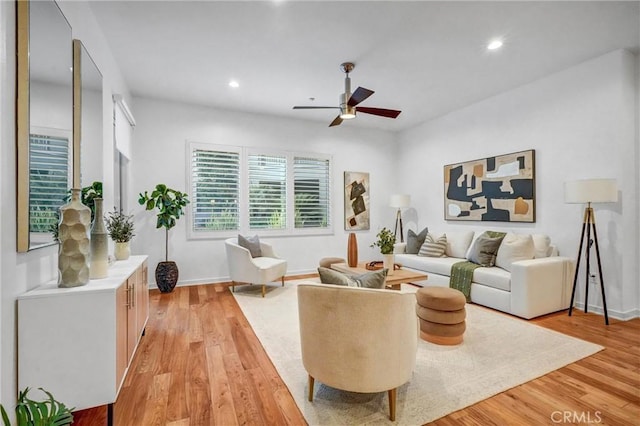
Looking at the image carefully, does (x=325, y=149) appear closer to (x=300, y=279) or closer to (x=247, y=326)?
(x=300, y=279)

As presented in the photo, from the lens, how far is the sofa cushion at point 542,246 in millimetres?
3996

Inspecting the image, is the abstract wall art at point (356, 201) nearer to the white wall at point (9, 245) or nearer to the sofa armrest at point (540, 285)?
the sofa armrest at point (540, 285)

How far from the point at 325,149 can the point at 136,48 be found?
3.60m

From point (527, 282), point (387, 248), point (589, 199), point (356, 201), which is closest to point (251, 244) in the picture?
point (387, 248)

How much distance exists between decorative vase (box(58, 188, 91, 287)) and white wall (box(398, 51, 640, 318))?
510cm

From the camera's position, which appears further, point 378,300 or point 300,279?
point 300,279

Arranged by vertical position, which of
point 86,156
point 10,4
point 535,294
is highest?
point 10,4

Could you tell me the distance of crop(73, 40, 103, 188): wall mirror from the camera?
225 cm

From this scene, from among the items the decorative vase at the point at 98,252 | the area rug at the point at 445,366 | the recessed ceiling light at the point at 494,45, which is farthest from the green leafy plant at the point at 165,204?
the recessed ceiling light at the point at 494,45

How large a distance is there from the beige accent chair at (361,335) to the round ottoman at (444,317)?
1.04 metres

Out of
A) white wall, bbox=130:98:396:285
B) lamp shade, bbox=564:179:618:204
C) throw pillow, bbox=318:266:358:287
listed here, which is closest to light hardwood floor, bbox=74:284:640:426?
throw pillow, bbox=318:266:358:287

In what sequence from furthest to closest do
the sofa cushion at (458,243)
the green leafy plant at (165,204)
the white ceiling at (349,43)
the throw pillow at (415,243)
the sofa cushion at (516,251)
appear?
the throw pillow at (415,243) → the sofa cushion at (458,243) → the green leafy plant at (165,204) → the sofa cushion at (516,251) → the white ceiling at (349,43)

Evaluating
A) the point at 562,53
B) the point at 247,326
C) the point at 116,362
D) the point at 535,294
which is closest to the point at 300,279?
the point at 247,326

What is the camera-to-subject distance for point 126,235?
2.95m
